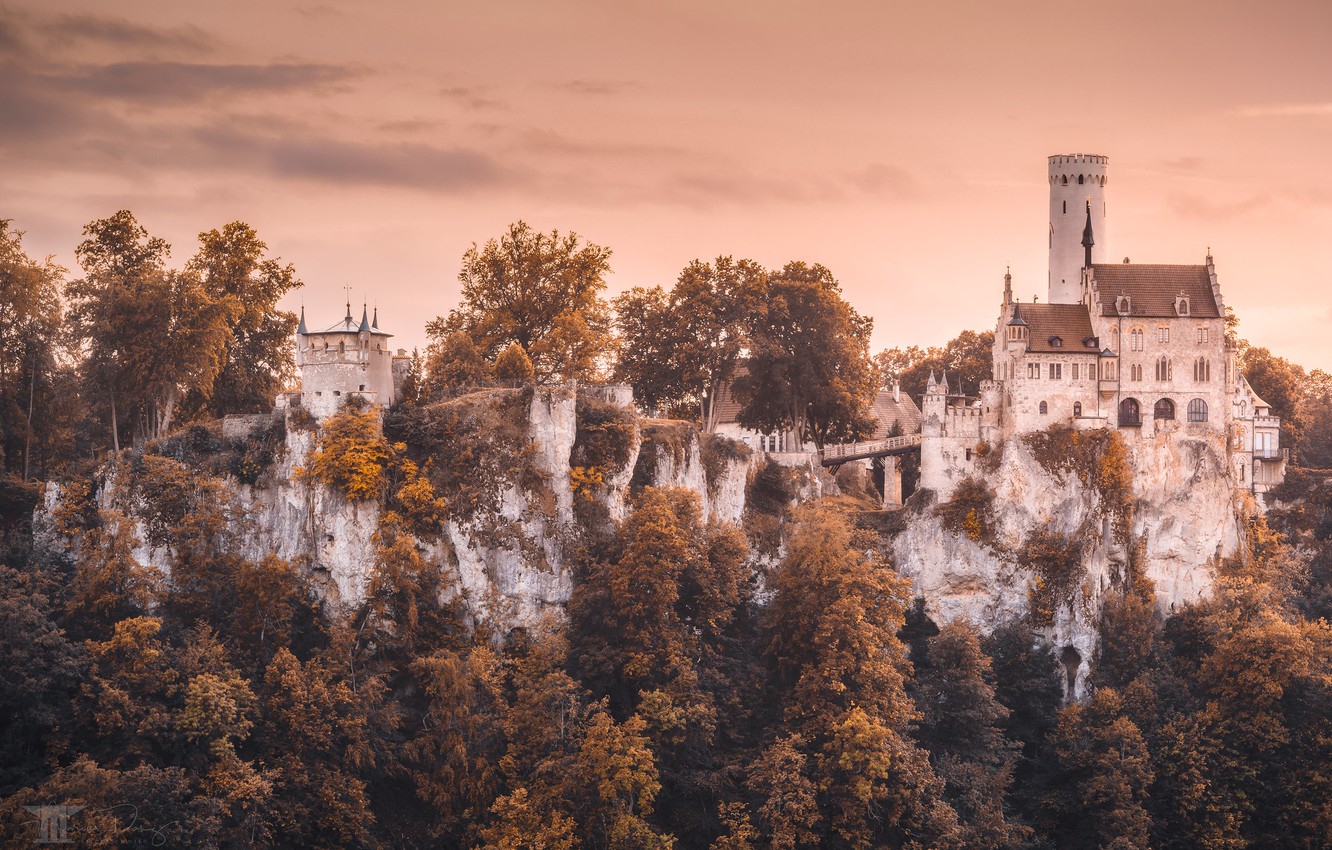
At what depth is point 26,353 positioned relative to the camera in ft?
223

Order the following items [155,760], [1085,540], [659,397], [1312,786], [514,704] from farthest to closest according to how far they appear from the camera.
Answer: [659,397], [1085,540], [1312,786], [514,704], [155,760]

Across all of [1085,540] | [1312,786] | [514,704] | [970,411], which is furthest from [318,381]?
[1312,786]

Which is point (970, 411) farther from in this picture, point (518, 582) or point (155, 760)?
point (155, 760)

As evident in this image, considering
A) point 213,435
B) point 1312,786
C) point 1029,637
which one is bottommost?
point 1312,786

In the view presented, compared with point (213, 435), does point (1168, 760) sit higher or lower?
lower

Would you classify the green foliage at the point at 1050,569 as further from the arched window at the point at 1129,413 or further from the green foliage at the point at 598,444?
the green foliage at the point at 598,444

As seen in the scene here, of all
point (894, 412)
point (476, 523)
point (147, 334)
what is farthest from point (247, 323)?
point (894, 412)

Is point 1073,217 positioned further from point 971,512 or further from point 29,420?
point 29,420

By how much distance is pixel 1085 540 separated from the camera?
71000 mm

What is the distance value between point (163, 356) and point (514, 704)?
1864 centimetres

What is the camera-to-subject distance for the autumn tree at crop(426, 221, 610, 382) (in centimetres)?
7150

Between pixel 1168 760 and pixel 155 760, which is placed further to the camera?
pixel 1168 760

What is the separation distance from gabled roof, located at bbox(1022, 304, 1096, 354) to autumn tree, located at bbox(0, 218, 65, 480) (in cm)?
3891

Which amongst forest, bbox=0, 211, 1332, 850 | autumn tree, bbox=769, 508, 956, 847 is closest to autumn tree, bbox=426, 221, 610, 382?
forest, bbox=0, 211, 1332, 850
